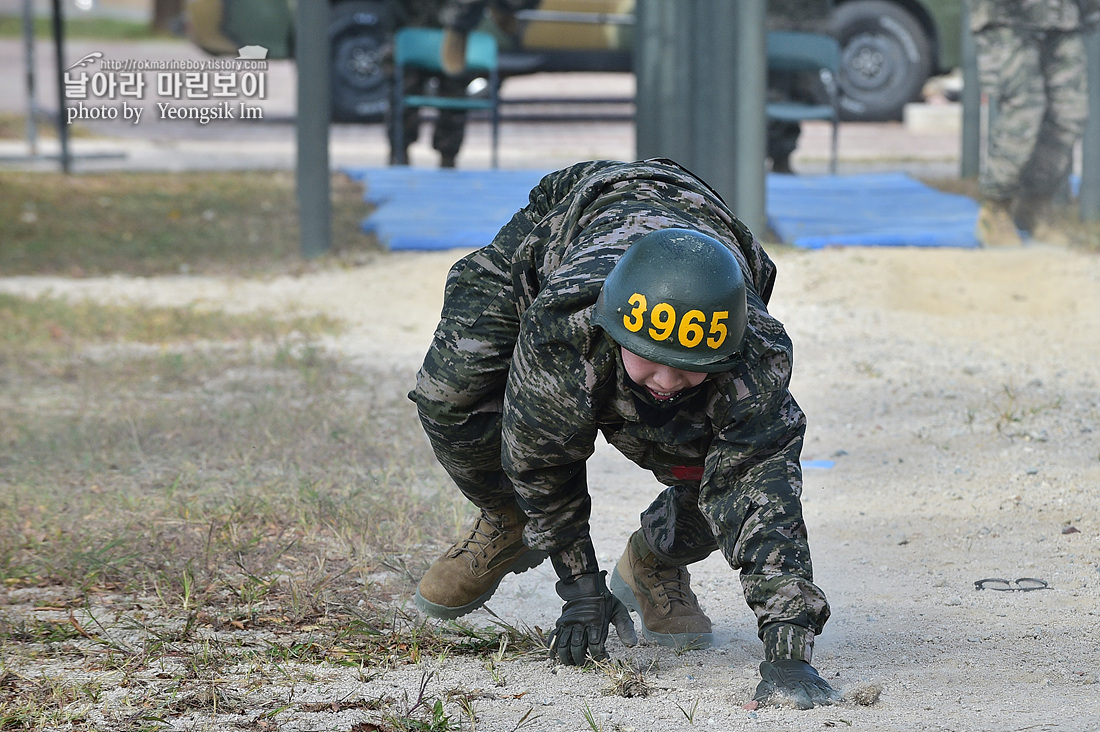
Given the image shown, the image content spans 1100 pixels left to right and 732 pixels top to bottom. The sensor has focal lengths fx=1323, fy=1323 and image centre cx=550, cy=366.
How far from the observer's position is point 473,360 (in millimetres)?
2893

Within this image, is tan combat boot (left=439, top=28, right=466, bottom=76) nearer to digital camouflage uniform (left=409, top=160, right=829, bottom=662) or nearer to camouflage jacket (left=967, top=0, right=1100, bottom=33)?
camouflage jacket (left=967, top=0, right=1100, bottom=33)

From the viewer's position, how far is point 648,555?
10.4 ft

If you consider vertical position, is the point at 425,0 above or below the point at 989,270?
above

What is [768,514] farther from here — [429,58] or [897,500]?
[429,58]

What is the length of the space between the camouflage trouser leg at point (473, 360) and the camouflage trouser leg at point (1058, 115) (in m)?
5.75

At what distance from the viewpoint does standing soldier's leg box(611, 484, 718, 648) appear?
3.01 metres

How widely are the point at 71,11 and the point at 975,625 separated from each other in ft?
109

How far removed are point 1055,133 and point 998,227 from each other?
2.46ft

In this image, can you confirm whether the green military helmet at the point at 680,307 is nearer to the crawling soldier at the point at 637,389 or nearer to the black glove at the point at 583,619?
the crawling soldier at the point at 637,389

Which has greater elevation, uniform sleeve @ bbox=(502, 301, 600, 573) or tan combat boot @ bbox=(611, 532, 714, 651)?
uniform sleeve @ bbox=(502, 301, 600, 573)

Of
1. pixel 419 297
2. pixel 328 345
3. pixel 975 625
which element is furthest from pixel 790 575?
pixel 419 297

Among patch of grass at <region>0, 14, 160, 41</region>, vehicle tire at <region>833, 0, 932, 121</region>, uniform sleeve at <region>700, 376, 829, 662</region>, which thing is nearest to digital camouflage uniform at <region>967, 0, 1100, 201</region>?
uniform sleeve at <region>700, 376, 829, 662</region>

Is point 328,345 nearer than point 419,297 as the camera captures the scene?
Yes

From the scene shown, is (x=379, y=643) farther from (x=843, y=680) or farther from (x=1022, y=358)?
(x=1022, y=358)
